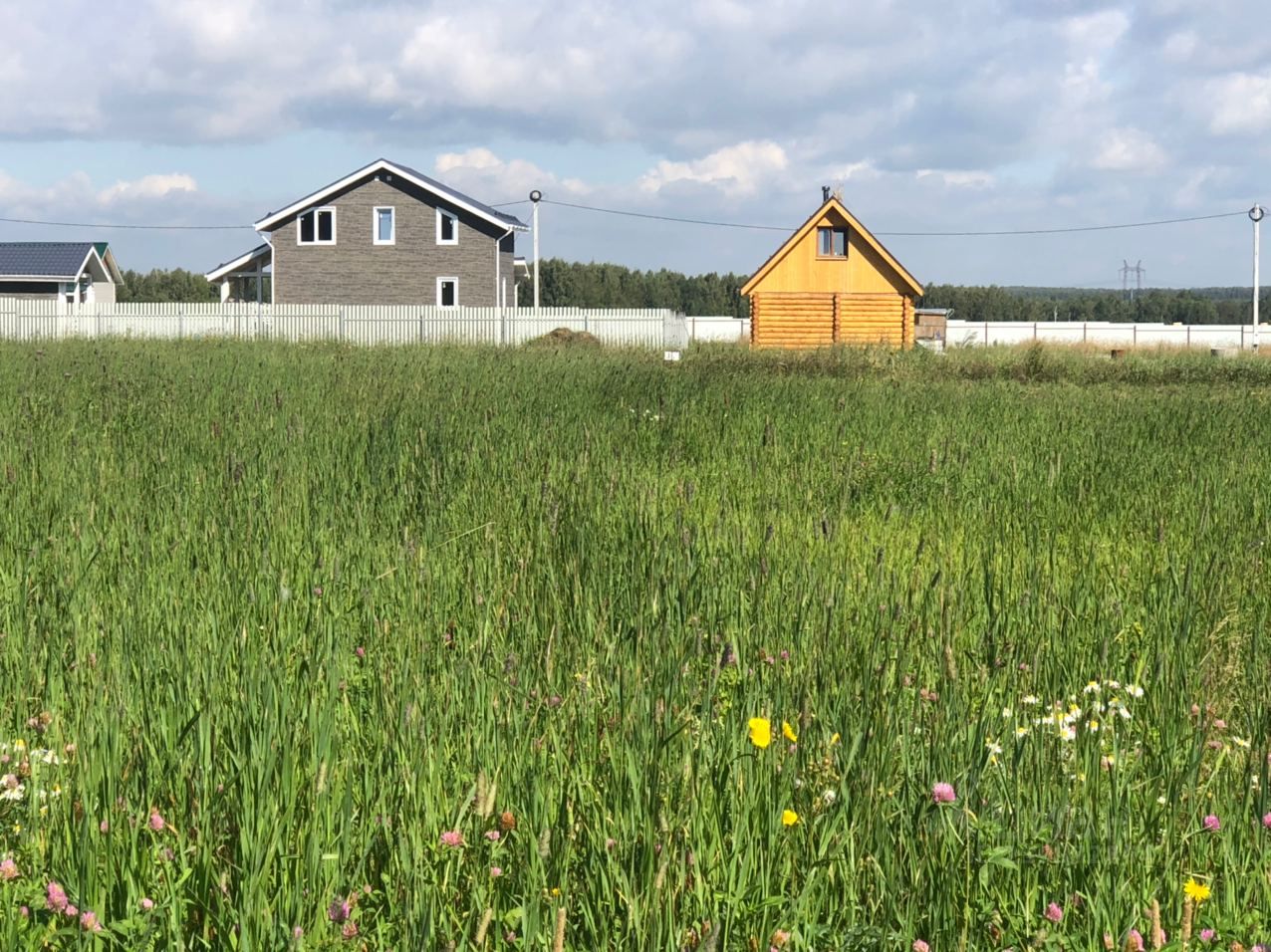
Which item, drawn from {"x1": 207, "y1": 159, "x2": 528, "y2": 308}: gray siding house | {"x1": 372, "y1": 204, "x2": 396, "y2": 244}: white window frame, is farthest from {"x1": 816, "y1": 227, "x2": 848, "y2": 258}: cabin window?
{"x1": 372, "y1": 204, "x2": 396, "y2": 244}: white window frame

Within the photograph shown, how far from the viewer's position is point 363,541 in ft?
16.3

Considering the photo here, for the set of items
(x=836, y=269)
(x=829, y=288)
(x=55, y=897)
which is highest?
(x=836, y=269)

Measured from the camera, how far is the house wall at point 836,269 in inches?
1684

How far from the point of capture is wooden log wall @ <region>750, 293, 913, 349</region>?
141 feet

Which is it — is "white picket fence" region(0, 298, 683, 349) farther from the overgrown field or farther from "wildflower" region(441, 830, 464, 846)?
"wildflower" region(441, 830, 464, 846)

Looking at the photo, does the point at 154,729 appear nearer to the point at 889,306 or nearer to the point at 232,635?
the point at 232,635

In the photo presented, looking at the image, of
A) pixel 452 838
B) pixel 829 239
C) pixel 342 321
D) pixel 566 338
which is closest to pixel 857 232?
pixel 829 239

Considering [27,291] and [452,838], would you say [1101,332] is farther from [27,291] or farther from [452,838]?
[452,838]

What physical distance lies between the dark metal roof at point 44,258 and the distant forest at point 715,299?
97.2ft

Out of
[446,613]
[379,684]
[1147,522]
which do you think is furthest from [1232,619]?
[379,684]

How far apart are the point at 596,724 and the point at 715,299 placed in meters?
105

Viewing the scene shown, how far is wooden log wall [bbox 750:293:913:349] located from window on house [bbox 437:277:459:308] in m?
12.0

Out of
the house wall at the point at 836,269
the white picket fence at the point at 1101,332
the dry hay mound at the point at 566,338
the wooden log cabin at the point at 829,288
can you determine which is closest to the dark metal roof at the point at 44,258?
the dry hay mound at the point at 566,338

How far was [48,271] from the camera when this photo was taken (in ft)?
184
